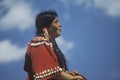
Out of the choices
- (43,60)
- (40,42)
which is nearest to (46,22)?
(40,42)

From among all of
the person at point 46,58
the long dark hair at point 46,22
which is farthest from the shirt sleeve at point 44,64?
the long dark hair at point 46,22

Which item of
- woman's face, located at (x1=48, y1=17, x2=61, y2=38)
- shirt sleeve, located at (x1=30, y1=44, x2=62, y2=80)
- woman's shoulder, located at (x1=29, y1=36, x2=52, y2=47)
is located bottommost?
shirt sleeve, located at (x1=30, y1=44, x2=62, y2=80)

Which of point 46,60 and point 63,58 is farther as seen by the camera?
point 63,58

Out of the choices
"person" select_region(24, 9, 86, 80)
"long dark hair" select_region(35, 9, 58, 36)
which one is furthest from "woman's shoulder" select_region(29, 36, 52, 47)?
"long dark hair" select_region(35, 9, 58, 36)

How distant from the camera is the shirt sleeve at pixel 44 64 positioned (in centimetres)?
185

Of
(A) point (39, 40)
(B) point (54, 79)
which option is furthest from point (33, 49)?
(B) point (54, 79)

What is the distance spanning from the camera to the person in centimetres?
185

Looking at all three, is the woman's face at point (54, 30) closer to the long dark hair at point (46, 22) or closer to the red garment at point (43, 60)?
the long dark hair at point (46, 22)

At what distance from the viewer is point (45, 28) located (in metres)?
2.06

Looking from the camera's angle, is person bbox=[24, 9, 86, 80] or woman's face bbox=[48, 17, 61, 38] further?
woman's face bbox=[48, 17, 61, 38]

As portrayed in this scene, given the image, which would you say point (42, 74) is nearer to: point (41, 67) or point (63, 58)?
point (41, 67)

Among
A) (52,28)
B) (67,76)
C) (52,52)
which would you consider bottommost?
(67,76)

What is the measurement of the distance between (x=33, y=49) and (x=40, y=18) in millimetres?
260

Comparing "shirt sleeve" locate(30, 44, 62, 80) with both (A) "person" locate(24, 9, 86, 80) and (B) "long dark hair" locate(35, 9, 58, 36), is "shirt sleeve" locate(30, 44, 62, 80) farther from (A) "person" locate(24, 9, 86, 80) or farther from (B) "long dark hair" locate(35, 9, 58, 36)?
(B) "long dark hair" locate(35, 9, 58, 36)
